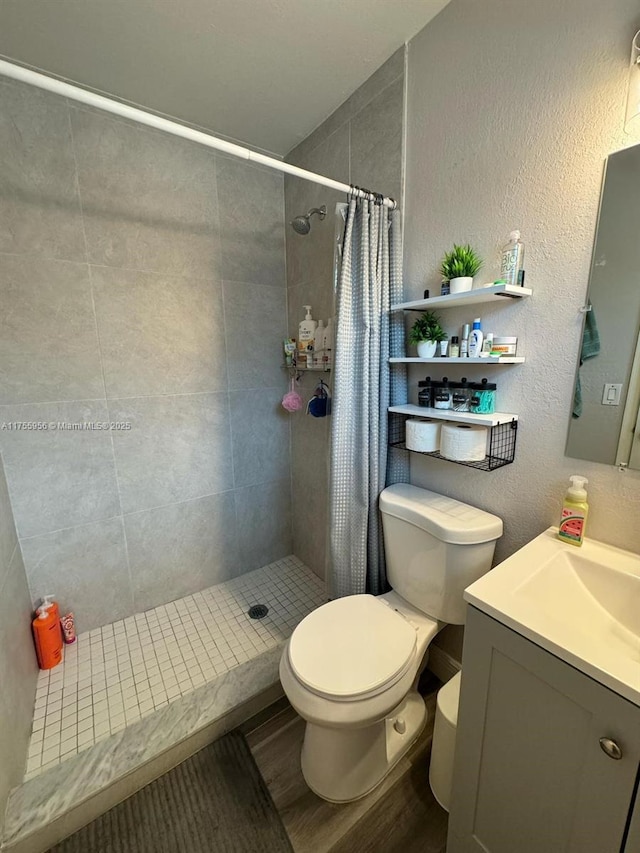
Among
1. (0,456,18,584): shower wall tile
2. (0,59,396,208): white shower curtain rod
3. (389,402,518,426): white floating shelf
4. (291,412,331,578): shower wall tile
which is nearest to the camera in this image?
(0,59,396,208): white shower curtain rod

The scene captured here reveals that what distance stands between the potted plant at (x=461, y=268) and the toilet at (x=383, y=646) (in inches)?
29.9

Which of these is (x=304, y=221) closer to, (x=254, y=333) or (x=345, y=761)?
(x=254, y=333)

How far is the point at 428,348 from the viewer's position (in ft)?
4.08

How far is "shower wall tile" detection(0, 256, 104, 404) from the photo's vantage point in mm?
1392

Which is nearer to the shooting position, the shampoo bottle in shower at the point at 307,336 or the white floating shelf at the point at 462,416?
the white floating shelf at the point at 462,416

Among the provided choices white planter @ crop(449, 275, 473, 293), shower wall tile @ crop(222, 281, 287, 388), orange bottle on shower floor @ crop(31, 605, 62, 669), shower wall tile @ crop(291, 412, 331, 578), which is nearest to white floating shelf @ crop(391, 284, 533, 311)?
white planter @ crop(449, 275, 473, 293)

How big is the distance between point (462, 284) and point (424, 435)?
51 cm

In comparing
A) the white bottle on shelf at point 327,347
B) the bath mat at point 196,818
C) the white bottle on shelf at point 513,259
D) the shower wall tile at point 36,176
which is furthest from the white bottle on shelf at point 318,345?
the bath mat at point 196,818

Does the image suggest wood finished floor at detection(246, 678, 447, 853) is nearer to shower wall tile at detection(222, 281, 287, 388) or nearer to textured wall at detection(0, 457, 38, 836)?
textured wall at detection(0, 457, 38, 836)

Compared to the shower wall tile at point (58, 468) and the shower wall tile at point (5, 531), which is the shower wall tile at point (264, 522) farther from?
the shower wall tile at point (5, 531)

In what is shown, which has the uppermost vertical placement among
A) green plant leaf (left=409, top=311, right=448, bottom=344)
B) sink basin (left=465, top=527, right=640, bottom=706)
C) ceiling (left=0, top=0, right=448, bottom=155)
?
ceiling (left=0, top=0, right=448, bottom=155)

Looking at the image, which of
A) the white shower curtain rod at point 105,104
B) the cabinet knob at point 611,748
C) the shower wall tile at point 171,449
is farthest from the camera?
the shower wall tile at point 171,449

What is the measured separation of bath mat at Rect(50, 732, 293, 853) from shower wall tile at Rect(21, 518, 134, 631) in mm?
820

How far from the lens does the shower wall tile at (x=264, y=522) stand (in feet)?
6.94
